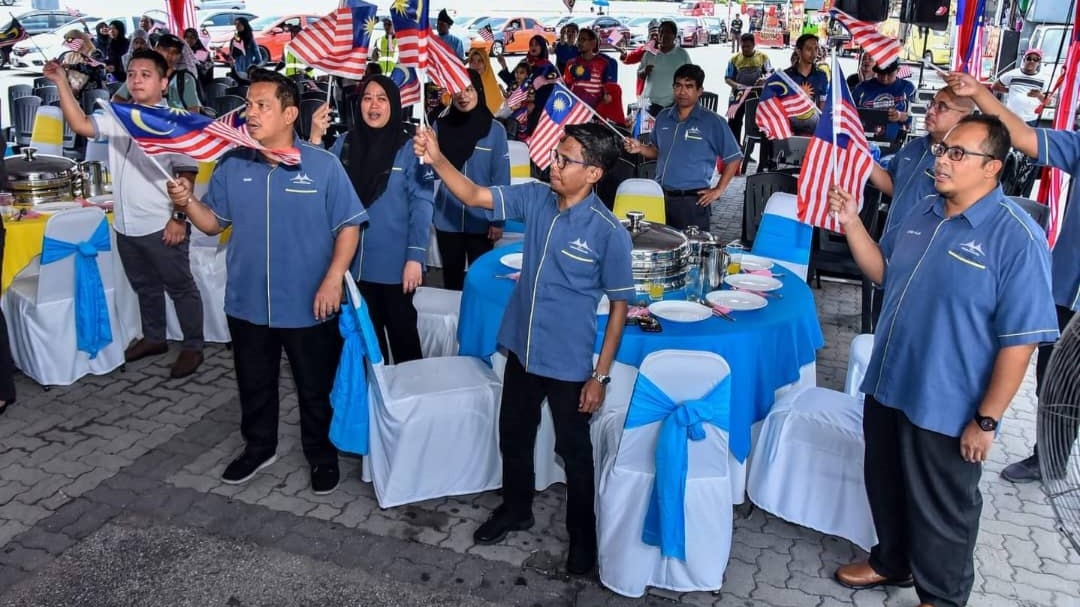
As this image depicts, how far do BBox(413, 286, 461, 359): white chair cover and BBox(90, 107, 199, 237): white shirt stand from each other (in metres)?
1.68

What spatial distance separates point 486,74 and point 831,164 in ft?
20.9

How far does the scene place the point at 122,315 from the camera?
18.5ft

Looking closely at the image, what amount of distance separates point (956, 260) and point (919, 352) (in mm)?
338

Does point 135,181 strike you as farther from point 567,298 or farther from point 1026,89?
point 1026,89

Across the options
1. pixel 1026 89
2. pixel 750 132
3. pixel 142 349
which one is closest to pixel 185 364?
pixel 142 349

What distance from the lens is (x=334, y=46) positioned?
4.92 m

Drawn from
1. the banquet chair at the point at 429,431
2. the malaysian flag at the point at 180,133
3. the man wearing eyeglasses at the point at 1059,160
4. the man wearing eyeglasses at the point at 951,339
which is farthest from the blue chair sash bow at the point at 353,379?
the man wearing eyeglasses at the point at 1059,160

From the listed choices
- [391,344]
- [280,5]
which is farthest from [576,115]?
[280,5]

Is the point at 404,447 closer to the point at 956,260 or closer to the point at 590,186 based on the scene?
the point at 590,186

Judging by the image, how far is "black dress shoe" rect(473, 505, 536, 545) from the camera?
12.3 feet

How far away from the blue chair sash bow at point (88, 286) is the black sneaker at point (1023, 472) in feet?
17.3

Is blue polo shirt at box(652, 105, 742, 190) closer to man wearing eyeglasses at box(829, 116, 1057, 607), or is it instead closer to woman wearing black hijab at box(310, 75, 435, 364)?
woman wearing black hijab at box(310, 75, 435, 364)

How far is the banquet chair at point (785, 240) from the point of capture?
213 inches

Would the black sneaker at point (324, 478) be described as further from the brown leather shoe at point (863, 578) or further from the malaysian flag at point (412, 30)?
the brown leather shoe at point (863, 578)
